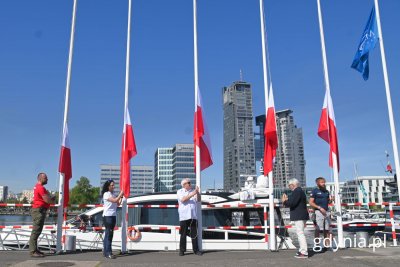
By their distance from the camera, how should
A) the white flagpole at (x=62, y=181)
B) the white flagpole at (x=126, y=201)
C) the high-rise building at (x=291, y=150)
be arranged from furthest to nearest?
the high-rise building at (x=291, y=150) < the white flagpole at (x=126, y=201) < the white flagpole at (x=62, y=181)

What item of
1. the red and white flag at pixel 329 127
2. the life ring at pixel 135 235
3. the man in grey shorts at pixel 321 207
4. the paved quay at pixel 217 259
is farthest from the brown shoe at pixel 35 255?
the red and white flag at pixel 329 127

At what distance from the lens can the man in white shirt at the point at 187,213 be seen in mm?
9234

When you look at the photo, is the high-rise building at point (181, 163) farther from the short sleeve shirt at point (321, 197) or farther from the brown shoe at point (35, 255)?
the brown shoe at point (35, 255)

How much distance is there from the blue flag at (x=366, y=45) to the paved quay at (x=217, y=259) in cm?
558

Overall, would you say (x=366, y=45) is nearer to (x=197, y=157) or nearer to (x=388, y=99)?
(x=388, y=99)

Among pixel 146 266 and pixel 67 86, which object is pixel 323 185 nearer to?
pixel 146 266

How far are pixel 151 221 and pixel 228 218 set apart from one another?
2.71m

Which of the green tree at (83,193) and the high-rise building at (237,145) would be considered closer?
the high-rise building at (237,145)

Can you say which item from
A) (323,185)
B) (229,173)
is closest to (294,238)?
(323,185)

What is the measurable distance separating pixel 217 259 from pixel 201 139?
11.1ft

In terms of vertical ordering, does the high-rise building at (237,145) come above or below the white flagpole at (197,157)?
above

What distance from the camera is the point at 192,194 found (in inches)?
362

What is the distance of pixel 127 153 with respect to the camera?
1050cm

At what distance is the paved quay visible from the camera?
766 centimetres
